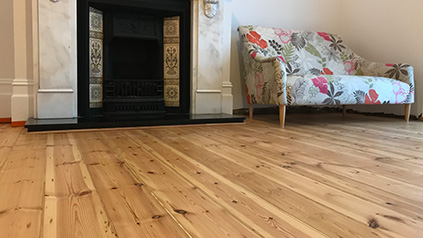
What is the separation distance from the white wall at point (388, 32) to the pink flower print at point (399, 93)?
A: 0.42m

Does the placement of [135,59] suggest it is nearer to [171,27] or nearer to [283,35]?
[171,27]

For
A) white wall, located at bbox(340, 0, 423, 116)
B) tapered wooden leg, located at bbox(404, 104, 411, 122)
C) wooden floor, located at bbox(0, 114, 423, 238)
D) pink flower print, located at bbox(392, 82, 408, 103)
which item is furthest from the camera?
white wall, located at bbox(340, 0, 423, 116)

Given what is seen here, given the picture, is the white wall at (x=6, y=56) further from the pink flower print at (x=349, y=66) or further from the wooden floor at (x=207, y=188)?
the pink flower print at (x=349, y=66)

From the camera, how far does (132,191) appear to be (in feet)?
3.25

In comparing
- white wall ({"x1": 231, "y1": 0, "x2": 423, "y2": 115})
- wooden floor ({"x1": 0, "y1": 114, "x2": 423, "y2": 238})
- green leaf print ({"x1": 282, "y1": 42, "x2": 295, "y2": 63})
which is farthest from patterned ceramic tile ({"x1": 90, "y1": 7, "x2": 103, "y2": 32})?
green leaf print ({"x1": 282, "y1": 42, "x2": 295, "y2": 63})

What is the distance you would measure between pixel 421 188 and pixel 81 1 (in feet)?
7.89

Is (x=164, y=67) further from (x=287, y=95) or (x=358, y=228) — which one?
(x=358, y=228)

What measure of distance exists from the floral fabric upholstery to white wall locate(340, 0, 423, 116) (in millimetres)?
337

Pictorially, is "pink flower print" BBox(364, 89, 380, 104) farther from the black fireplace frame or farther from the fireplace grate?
the fireplace grate

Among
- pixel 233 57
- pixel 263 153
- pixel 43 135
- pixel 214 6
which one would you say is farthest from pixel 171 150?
pixel 233 57

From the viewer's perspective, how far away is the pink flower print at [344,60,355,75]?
11.2ft

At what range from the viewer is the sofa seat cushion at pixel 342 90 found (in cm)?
248

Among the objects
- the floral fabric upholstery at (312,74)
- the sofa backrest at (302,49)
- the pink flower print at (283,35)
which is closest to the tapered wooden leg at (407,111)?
the floral fabric upholstery at (312,74)

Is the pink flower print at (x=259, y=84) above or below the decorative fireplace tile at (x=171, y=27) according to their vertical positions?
below
